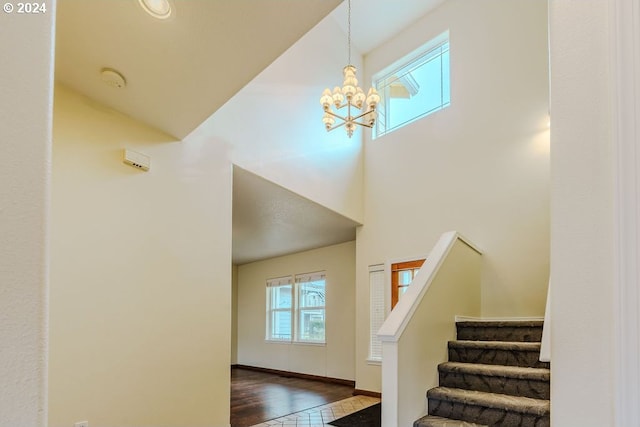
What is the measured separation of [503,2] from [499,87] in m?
1.10

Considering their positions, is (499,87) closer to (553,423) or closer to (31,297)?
(553,423)

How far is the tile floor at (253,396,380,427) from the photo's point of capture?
436cm

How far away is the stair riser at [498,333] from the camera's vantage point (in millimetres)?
3463

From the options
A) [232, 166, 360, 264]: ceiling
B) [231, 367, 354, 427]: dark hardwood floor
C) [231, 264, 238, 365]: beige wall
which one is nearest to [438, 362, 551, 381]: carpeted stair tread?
[231, 367, 354, 427]: dark hardwood floor

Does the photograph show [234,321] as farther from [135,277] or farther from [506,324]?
[506,324]

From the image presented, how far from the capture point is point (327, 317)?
7352 mm

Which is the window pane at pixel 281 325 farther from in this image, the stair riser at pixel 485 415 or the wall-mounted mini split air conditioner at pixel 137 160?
the wall-mounted mini split air conditioner at pixel 137 160

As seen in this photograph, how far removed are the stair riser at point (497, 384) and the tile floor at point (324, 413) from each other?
178cm

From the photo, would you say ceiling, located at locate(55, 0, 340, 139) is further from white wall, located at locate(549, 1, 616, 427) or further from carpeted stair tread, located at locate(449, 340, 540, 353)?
carpeted stair tread, located at locate(449, 340, 540, 353)

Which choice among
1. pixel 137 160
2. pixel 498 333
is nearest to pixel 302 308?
pixel 498 333

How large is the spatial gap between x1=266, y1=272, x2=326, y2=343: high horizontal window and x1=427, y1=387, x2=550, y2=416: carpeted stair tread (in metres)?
4.64

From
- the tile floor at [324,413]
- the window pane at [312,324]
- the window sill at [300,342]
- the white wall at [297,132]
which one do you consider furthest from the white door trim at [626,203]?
the window pane at [312,324]

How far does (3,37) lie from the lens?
63 centimetres

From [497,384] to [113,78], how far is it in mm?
3209
